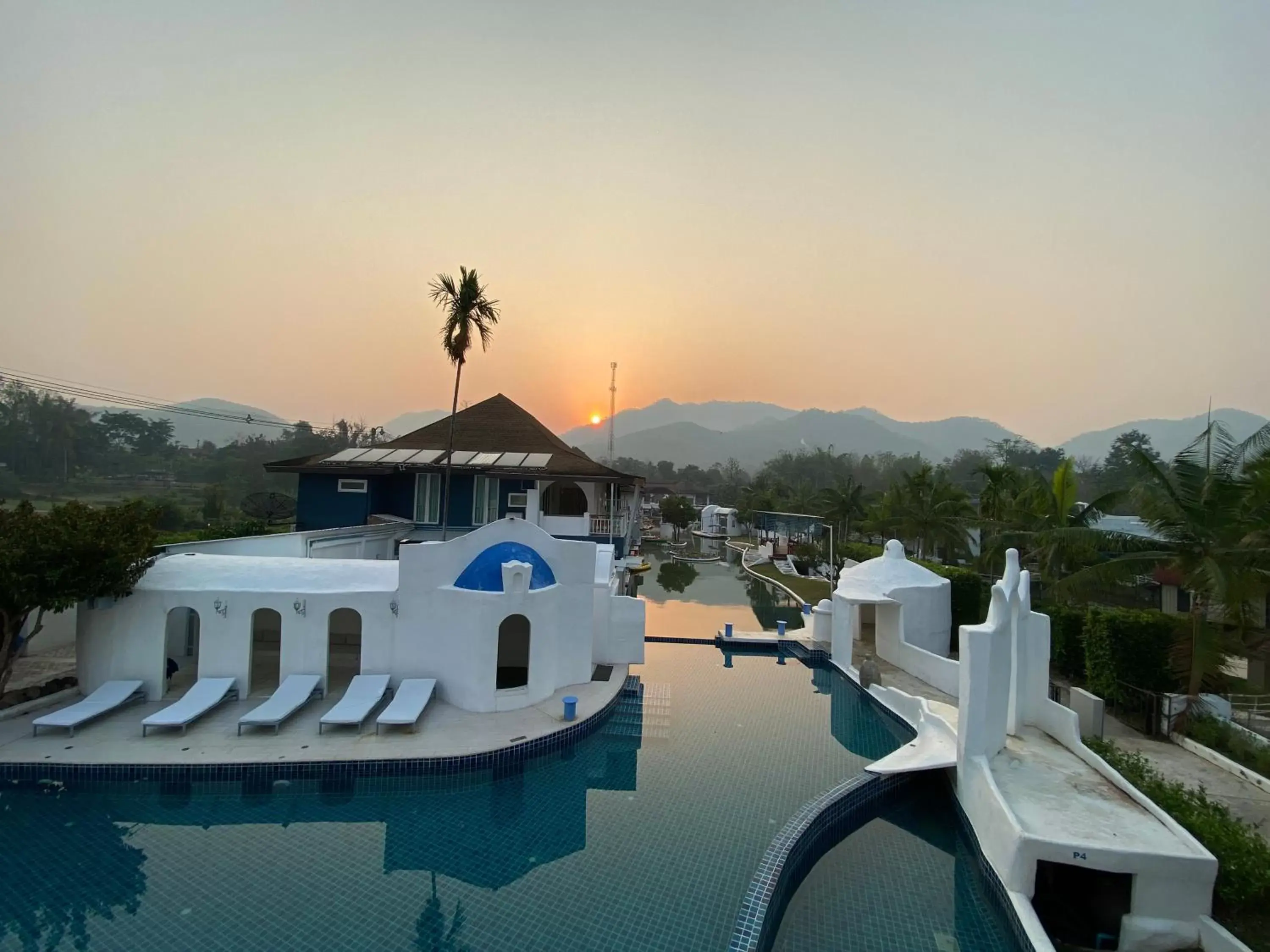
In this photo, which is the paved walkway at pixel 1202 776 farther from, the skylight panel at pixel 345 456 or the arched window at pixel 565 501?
the skylight panel at pixel 345 456

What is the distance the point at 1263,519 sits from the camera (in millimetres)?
10195

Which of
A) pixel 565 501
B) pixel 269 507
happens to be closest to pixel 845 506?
pixel 565 501

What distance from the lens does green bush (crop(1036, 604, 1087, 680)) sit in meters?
12.3

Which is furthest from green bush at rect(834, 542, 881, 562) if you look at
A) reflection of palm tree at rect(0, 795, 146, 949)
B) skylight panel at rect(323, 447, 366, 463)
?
reflection of palm tree at rect(0, 795, 146, 949)

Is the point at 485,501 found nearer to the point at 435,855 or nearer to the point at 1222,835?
the point at 435,855

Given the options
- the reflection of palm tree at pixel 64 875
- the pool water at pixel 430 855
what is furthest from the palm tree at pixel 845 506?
the reflection of palm tree at pixel 64 875

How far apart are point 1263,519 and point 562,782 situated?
11817mm

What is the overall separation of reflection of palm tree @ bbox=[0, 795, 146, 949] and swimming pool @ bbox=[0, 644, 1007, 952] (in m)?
0.02

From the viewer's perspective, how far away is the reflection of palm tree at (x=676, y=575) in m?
28.0

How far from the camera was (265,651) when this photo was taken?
1376 cm

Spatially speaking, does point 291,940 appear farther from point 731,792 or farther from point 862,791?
point 862,791

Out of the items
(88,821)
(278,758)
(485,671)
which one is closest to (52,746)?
(88,821)

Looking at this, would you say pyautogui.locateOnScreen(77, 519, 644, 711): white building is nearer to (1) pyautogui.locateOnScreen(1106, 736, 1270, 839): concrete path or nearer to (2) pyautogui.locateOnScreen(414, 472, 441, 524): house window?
(1) pyautogui.locateOnScreen(1106, 736, 1270, 839): concrete path

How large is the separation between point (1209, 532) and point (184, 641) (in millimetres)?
18946
